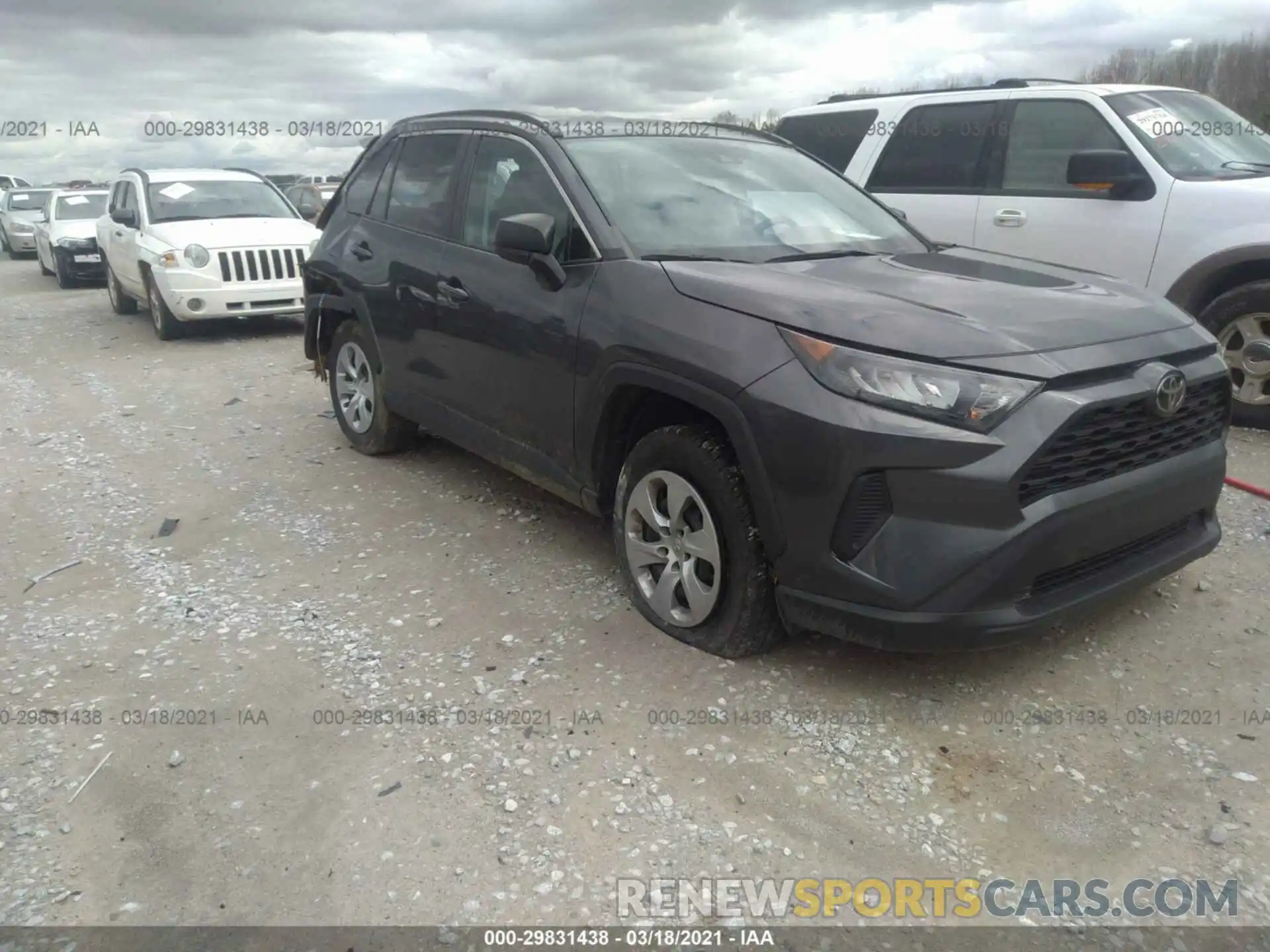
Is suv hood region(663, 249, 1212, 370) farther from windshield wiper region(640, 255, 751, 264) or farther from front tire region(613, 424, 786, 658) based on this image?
front tire region(613, 424, 786, 658)

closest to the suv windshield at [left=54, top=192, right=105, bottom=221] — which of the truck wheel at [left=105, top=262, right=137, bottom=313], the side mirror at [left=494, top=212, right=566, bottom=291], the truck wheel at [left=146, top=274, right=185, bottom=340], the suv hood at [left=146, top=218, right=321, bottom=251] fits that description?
the truck wheel at [left=105, top=262, right=137, bottom=313]

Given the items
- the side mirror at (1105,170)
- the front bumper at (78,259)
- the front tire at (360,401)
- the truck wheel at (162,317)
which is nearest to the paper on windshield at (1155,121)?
the side mirror at (1105,170)

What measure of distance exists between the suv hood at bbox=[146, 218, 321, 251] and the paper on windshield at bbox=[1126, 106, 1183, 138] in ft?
25.5

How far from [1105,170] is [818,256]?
9.39 ft

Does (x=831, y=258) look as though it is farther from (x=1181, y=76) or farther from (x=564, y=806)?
(x=1181, y=76)

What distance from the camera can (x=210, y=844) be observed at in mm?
2660

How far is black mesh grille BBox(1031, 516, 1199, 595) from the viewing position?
293 centimetres

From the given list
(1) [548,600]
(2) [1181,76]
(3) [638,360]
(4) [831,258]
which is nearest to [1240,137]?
(4) [831,258]

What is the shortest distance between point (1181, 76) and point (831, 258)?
33.6 metres

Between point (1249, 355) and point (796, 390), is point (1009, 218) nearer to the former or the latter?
point (1249, 355)

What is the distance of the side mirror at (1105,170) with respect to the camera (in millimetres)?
5590

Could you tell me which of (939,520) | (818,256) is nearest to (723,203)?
(818,256)

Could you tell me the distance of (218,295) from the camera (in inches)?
385

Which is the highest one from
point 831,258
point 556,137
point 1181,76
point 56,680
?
point 1181,76
